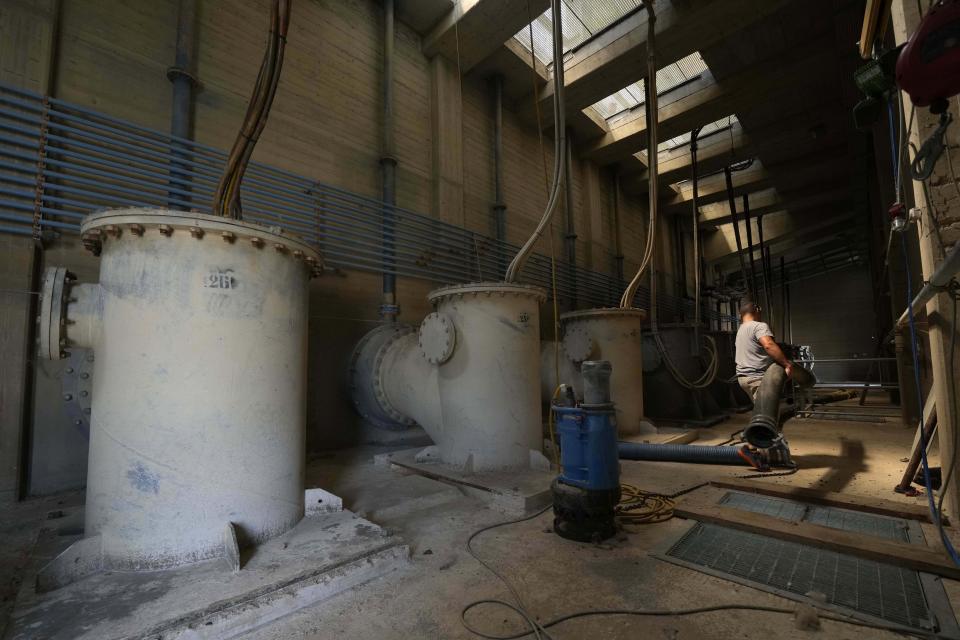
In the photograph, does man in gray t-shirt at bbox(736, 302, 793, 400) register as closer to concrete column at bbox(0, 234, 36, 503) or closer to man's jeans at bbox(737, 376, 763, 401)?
man's jeans at bbox(737, 376, 763, 401)

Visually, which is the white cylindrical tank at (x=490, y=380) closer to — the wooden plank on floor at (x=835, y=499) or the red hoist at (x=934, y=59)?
the wooden plank on floor at (x=835, y=499)

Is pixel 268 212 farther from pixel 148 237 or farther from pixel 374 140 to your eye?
pixel 148 237

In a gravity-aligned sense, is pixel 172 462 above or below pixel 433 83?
below

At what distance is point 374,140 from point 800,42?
237 inches

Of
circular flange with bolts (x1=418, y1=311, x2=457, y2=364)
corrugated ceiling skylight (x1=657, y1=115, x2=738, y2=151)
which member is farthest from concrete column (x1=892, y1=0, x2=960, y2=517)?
corrugated ceiling skylight (x1=657, y1=115, x2=738, y2=151)

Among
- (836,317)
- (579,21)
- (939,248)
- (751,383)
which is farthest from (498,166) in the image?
(836,317)

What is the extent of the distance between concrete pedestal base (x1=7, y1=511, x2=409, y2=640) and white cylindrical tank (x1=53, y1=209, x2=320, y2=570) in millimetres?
141

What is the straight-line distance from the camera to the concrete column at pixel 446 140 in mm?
5539

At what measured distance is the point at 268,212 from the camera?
151 inches

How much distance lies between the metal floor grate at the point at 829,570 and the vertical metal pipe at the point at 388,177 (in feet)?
11.4

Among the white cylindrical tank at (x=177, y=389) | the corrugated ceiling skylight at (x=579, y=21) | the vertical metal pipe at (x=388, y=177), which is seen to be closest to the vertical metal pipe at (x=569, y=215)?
the corrugated ceiling skylight at (x=579, y=21)

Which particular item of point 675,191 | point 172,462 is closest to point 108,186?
point 172,462

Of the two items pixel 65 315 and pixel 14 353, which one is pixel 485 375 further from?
pixel 14 353

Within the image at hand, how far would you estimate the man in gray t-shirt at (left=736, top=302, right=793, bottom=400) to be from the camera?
10.9 feet
